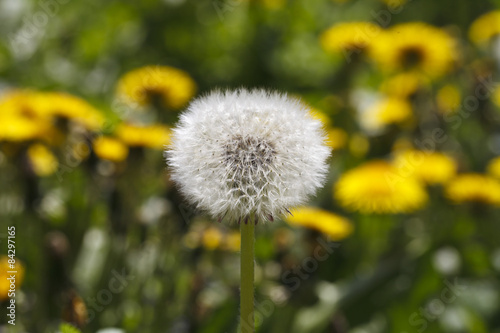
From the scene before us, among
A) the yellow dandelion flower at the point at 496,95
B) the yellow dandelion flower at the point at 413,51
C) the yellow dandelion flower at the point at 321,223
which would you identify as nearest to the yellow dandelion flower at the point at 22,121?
the yellow dandelion flower at the point at 321,223

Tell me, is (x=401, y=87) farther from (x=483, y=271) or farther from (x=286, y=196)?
(x=286, y=196)

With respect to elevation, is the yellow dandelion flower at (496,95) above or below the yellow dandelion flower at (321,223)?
above

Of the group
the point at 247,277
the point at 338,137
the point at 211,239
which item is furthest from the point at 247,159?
the point at 338,137

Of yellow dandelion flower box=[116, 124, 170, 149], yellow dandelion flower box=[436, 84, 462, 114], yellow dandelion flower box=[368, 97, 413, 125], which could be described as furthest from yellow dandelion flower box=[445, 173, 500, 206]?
yellow dandelion flower box=[116, 124, 170, 149]

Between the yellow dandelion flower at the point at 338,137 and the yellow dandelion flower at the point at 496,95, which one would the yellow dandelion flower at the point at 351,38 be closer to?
the yellow dandelion flower at the point at 338,137

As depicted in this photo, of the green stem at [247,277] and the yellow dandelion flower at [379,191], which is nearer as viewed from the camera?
the green stem at [247,277]

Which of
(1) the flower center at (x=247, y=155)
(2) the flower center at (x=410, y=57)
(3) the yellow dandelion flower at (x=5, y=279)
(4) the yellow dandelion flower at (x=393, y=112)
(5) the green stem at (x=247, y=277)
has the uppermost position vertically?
(2) the flower center at (x=410, y=57)

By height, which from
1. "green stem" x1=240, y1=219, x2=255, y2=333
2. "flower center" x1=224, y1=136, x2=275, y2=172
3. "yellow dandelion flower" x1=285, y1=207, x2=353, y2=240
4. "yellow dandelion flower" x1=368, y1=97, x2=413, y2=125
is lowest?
"green stem" x1=240, y1=219, x2=255, y2=333

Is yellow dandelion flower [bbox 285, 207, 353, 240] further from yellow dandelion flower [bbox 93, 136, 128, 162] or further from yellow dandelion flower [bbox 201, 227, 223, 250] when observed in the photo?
yellow dandelion flower [bbox 93, 136, 128, 162]
